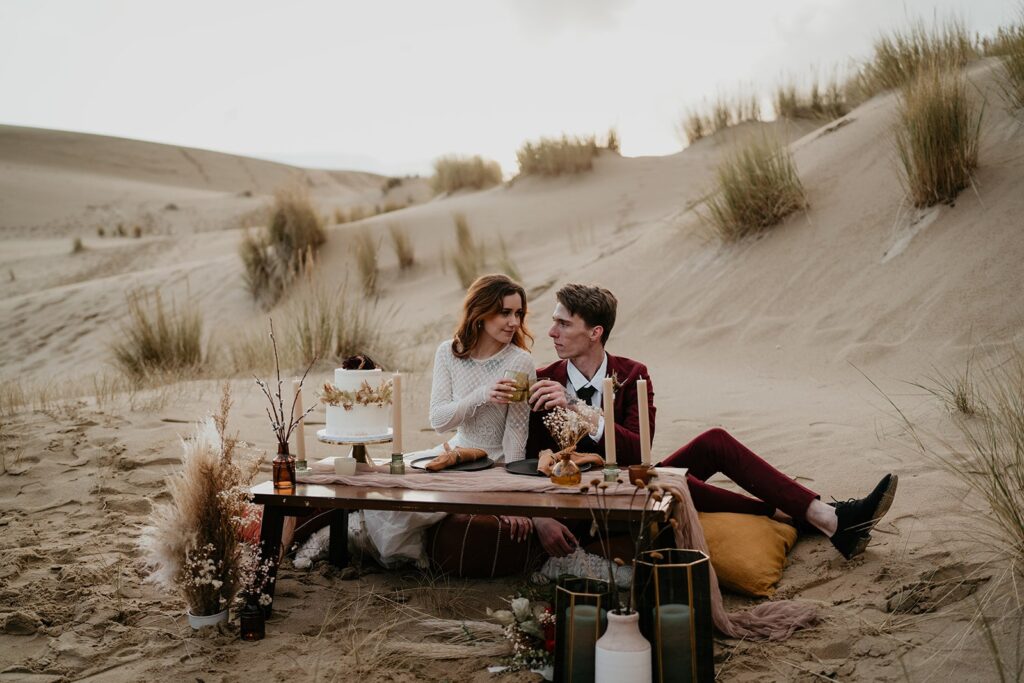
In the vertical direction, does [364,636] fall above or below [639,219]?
below

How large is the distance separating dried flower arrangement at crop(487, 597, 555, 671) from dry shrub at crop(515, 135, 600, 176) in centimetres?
1431

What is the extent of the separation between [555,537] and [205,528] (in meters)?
1.33

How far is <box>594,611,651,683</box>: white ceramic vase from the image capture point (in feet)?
8.13

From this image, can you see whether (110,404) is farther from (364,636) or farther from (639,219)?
(639,219)

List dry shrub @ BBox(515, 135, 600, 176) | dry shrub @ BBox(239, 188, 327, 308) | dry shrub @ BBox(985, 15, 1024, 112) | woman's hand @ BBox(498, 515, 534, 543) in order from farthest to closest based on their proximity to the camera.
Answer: dry shrub @ BBox(515, 135, 600, 176) → dry shrub @ BBox(239, 188, 327, 308) → dry shrub @ BBox(985, 15, 1024, 112) → woman's hand @ BBox(498, 515, 534, 543)

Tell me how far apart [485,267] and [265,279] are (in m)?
3.75

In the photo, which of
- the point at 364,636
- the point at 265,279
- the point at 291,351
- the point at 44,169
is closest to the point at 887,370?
the point at 364,636

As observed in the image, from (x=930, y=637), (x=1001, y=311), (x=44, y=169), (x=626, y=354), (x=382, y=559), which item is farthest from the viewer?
(x=44, y=169)

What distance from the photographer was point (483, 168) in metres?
18.4

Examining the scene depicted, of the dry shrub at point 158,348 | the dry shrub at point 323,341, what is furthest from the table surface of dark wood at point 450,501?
the dry shrub at point 158,348

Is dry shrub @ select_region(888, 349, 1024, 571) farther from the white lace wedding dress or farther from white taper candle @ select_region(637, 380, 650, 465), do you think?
the white lace wedding dress

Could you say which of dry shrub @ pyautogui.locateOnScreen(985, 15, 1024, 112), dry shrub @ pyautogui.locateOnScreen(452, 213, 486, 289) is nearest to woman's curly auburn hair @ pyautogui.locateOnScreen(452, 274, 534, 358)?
dry shrub @ pyautogui.locateOnScreen(985, 15, 1024, 112)

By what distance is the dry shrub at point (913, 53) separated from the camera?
913cm

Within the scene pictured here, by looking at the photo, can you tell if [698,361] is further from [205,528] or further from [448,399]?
[205,528]
